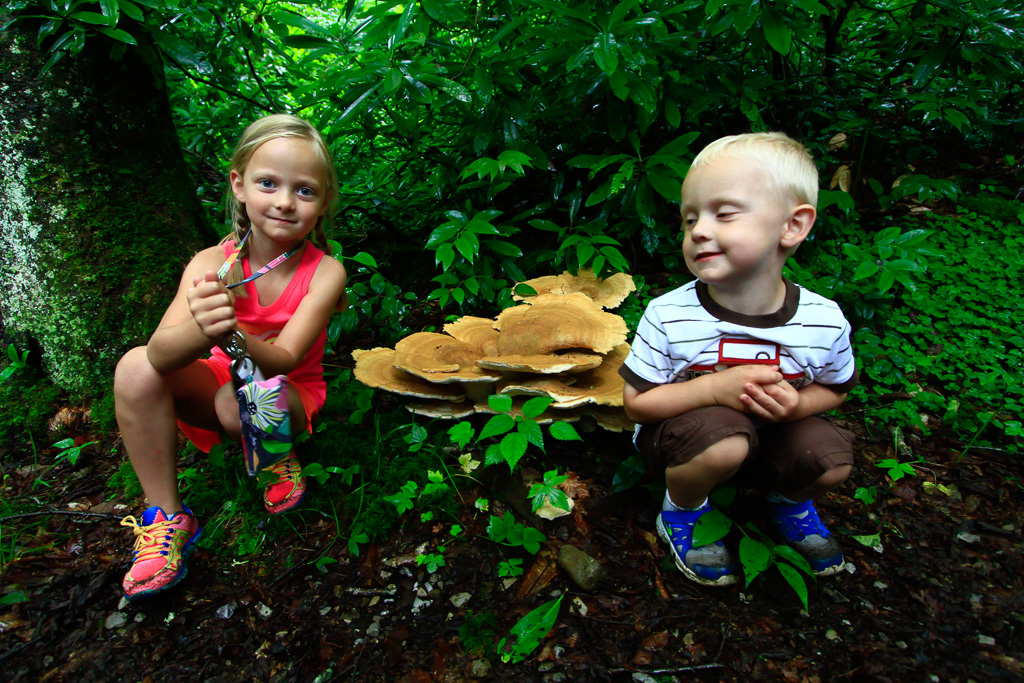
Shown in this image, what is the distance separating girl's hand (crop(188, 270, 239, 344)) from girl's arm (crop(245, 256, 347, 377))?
166 mm

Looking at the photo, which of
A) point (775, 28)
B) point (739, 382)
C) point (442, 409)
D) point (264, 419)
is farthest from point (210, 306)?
point (775, 28)

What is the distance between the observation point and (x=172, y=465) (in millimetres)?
2418

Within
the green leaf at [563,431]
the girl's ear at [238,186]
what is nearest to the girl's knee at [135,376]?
the girl's ear at [238,186]

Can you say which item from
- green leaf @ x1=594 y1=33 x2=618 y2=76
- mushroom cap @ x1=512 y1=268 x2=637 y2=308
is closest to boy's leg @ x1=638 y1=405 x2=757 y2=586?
mushroom cap @ x1=512 y1=268 x2=637 y2=308

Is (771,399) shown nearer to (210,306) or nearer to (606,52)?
(606,52)

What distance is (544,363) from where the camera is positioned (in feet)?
8.29

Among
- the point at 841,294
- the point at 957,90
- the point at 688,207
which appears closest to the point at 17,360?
the point at 688,207

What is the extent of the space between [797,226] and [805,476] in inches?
37.1

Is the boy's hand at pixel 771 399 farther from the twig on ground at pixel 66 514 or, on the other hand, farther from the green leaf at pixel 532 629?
the twig on ground at pixel 66 514

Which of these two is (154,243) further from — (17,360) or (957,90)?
(957,90)

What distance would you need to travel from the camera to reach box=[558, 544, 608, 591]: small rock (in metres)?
2.17

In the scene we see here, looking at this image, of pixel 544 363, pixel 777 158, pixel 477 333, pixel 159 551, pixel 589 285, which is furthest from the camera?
pixel 589 285

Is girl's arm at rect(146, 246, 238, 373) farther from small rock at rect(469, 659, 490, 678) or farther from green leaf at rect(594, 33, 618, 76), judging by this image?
green leaf at rect(594, 33, 618, 76)

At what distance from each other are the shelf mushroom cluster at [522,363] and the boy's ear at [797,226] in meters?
0.97
